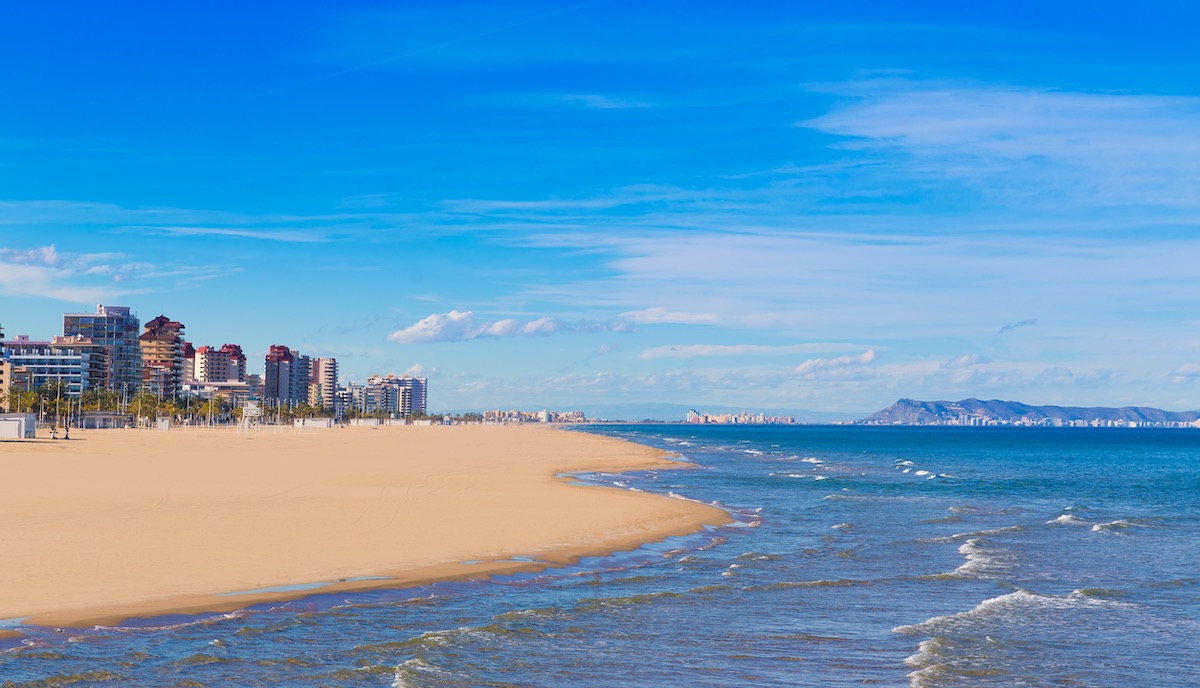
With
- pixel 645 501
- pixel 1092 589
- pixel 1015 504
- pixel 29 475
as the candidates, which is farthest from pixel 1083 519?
pixel 29 475

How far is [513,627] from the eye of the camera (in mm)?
16000

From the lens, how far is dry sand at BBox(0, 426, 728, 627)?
17.2 meters

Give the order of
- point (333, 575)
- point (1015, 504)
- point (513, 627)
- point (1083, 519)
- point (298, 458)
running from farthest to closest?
point (298, 458)
point (1015, 504)
point (1083, 519)
point (333, 575)
point (513, 627)

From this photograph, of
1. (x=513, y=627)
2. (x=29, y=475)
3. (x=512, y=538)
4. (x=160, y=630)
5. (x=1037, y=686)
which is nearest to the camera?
(x=1037, y=686)

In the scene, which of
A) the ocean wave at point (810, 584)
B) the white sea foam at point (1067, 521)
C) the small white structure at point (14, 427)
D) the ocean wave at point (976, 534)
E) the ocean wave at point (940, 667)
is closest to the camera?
the ocean wave at point (940, 667)

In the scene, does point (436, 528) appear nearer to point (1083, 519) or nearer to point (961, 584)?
point (961, 584)

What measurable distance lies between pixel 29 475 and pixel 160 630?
30199mm

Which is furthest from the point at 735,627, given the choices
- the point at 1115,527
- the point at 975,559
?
the point at 1115,527

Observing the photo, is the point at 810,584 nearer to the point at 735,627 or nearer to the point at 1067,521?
the point at 735,627

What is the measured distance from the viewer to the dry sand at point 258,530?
17.2m

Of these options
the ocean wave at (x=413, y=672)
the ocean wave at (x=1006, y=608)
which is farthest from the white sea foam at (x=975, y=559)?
the ocean wave at (x=413, y=672)

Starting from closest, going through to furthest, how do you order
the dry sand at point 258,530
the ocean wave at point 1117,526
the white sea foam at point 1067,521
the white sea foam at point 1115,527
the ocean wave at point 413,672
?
1. the ocean wave at point 413,672
2. the dry sand at point 258,530
3. the white sea foam at point 1115,527
4. the ocean wave at point 1117,526
5. the white sea foam at point 1067,521

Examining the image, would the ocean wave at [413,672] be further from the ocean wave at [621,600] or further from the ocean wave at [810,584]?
the ocean wave at [810,584]

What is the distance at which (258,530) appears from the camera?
25.0 m
